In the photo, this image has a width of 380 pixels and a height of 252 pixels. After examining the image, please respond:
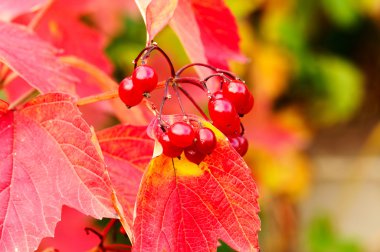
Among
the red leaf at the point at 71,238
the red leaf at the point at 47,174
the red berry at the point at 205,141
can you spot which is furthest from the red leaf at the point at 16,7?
the red leaf at the point at 71,238

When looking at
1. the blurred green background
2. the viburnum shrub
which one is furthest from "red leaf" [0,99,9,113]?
the blurred green background

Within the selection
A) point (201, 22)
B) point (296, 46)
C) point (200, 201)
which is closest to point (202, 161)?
point (200, 201)

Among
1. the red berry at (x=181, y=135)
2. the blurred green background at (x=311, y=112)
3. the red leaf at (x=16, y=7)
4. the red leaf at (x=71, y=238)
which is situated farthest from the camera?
→ the blurred green background at (x=311, y=112)

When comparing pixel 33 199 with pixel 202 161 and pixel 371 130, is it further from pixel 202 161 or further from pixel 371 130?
pixel 371 130

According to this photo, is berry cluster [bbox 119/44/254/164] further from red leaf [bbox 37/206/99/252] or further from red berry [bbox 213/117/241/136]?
red leaf [bbox 37/206/99/252]

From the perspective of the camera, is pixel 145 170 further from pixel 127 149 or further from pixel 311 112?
pixel 311 112

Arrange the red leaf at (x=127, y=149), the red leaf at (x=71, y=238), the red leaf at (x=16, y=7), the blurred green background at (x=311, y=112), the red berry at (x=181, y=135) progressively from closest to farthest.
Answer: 1. the red berry at (x=181, y=135)
2. the red leaf at (x=127, y=149)
3. the red leaf at (x=16, y=7)
4. the red leaf at (x=71, y=238)
5. the blurred green background at (x=311, y=112)

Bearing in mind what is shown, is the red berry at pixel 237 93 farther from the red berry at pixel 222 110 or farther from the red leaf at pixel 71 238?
the red leaf at pixel 71 238
